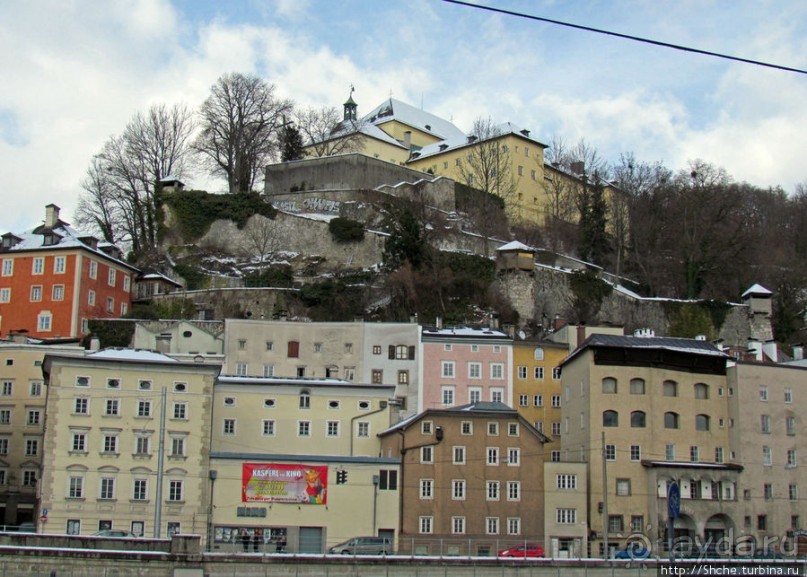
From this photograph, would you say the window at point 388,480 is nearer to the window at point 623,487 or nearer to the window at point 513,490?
the window at point 513,490

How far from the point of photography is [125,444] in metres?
50.4

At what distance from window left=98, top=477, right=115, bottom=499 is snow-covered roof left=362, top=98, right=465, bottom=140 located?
7750 cm

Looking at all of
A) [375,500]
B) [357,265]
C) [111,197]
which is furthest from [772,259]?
[111,197]

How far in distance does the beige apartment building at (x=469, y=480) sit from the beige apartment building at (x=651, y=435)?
3.47 meters

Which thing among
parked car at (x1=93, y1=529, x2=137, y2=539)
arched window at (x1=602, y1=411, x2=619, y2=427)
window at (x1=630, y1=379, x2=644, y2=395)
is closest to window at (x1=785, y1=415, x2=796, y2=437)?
window at (x1=630, y1=379, x2=644, y2=395)

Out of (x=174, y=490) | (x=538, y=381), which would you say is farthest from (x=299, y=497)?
(x=538, y=381)

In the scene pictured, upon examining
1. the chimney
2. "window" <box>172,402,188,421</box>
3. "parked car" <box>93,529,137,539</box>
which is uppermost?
the chimney

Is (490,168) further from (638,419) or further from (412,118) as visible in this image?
(638,419)

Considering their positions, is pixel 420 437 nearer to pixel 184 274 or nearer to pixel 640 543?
pixel 640 543

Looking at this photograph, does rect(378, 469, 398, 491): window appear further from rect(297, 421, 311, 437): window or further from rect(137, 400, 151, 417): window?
rect(137, 400, 151, 417): window

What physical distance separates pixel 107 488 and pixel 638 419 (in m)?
27.1

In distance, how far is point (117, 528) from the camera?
48.5m

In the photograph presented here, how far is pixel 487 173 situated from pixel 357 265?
25589mm

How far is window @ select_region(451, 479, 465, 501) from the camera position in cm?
5181
